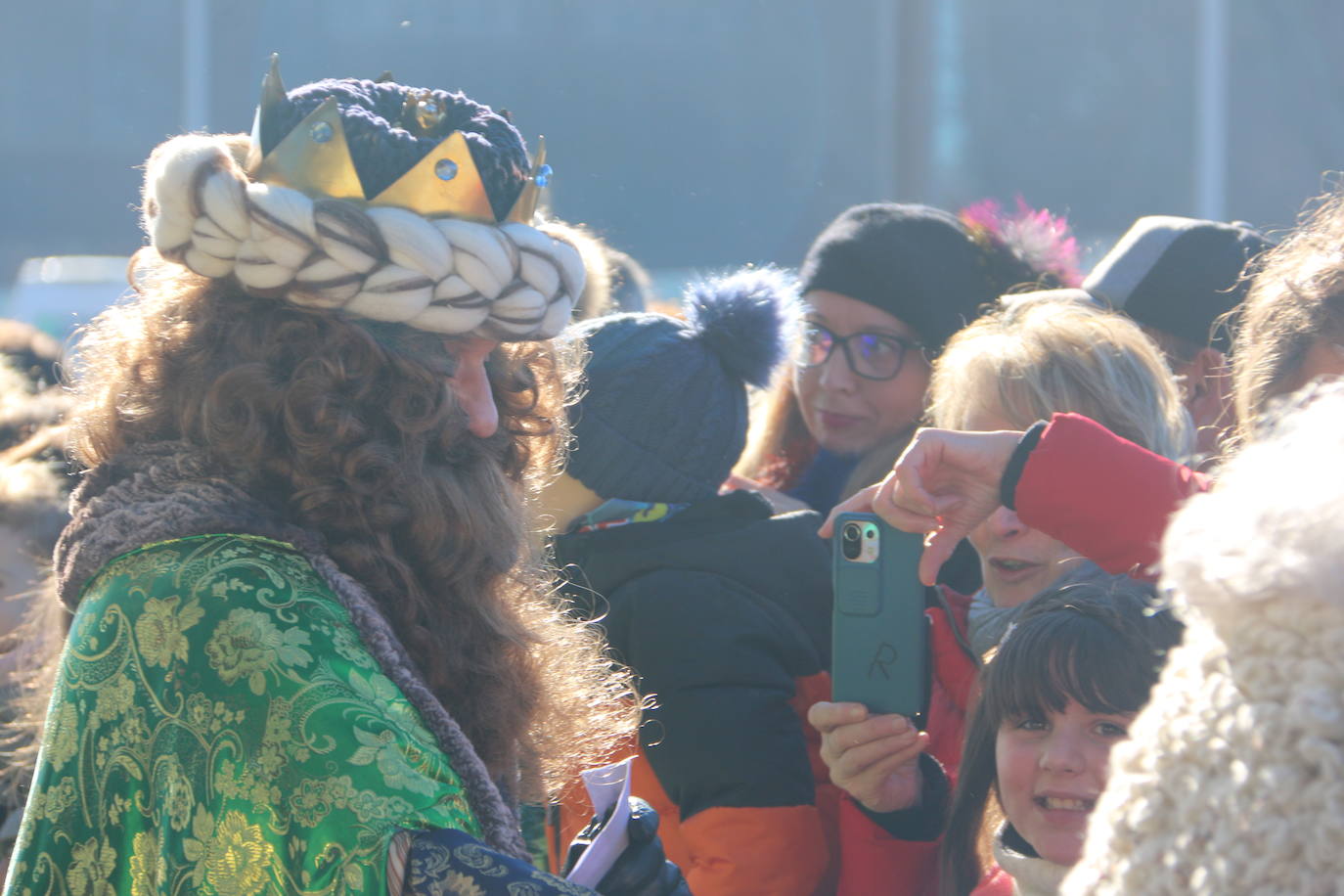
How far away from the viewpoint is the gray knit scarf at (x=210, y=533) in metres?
1.37

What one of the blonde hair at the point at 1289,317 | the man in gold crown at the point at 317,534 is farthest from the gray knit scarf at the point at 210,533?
the blonde hair at the point at 1289,317

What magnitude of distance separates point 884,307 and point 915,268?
12 cm

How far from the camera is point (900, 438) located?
2.98 m

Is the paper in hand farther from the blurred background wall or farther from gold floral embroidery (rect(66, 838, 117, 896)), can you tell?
the blurred background wall

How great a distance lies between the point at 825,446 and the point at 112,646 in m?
2.10

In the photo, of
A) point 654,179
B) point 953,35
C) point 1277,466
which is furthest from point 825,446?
point 953,35

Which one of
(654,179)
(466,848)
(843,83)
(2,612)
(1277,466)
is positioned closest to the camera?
(1277,466)

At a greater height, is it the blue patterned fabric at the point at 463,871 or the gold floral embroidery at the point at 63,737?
the blue patterned fabric at the point at 463,871

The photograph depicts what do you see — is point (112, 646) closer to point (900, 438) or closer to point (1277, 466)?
point (1277, 466)

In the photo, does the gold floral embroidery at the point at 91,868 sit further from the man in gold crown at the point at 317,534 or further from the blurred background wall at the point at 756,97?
the blurred background wall at the point at 756,97

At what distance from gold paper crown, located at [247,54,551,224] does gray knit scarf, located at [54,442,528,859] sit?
35cm

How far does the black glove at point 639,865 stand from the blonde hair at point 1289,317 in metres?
1.10

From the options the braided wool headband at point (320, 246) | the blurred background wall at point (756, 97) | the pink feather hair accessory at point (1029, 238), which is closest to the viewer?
the braided wool headband at point (320, 246)

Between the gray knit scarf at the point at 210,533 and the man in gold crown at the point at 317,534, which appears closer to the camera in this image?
the man in gold crown at the point at 317,534
